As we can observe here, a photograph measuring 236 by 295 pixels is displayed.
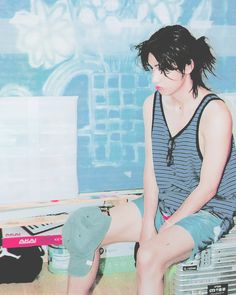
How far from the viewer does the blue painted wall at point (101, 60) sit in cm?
282

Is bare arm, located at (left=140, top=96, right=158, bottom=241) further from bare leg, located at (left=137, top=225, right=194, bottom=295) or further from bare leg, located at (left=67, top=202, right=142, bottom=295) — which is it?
bare leg, located at (left=137, top=225, right=194, bottom=295)

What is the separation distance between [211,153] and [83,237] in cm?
61

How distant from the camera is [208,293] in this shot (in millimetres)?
2373

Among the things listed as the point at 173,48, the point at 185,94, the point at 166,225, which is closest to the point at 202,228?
the point at 166,225

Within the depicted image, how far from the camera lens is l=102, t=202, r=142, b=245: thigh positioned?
7.53 feet

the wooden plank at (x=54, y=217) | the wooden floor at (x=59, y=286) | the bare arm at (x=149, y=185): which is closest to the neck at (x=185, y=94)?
the bare arm at (x=149, y=185)

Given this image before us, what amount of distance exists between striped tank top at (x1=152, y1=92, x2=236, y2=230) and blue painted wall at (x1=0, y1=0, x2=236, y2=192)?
57 cm

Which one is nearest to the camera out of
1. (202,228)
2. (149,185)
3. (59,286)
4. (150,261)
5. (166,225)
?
(150,261)

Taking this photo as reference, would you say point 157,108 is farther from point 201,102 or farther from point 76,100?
point 76,100

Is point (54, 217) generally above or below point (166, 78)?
below

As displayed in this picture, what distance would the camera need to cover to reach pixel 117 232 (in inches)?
90.8

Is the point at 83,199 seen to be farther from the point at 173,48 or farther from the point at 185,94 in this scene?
the point at 173,48

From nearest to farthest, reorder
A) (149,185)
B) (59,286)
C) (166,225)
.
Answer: (166,225) → (149,185) → (59,286)

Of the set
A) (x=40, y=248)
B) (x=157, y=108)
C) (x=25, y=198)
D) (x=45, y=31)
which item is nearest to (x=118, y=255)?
(x=40, y=248)
